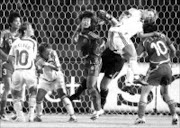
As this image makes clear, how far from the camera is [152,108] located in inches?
471

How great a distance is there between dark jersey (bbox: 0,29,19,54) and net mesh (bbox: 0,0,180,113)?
161 centimetres

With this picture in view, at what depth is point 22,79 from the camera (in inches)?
396

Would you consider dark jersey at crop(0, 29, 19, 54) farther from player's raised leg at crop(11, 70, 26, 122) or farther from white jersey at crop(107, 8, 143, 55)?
white jersey at crop(107, 8, 143, 55)

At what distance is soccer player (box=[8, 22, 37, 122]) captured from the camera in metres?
10.0

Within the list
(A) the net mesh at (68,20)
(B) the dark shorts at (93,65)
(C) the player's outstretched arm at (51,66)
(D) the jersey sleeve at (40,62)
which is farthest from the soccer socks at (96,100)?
(A) the net mesh at (68,20)

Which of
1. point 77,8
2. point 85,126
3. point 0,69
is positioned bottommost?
point 85,126

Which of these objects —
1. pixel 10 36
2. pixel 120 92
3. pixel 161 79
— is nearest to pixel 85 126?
pixel 161 79

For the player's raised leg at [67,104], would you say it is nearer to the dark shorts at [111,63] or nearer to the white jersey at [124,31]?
the dark shorts at [111,63]

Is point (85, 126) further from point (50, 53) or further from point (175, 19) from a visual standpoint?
point (175, 19)

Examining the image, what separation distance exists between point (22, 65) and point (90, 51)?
959 millimetres

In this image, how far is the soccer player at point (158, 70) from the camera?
9.88 m

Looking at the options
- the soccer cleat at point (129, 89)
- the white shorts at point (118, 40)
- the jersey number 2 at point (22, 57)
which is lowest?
the soccer cleat at point (129, 89)

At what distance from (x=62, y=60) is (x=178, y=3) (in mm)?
1894

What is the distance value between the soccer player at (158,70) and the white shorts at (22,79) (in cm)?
134
